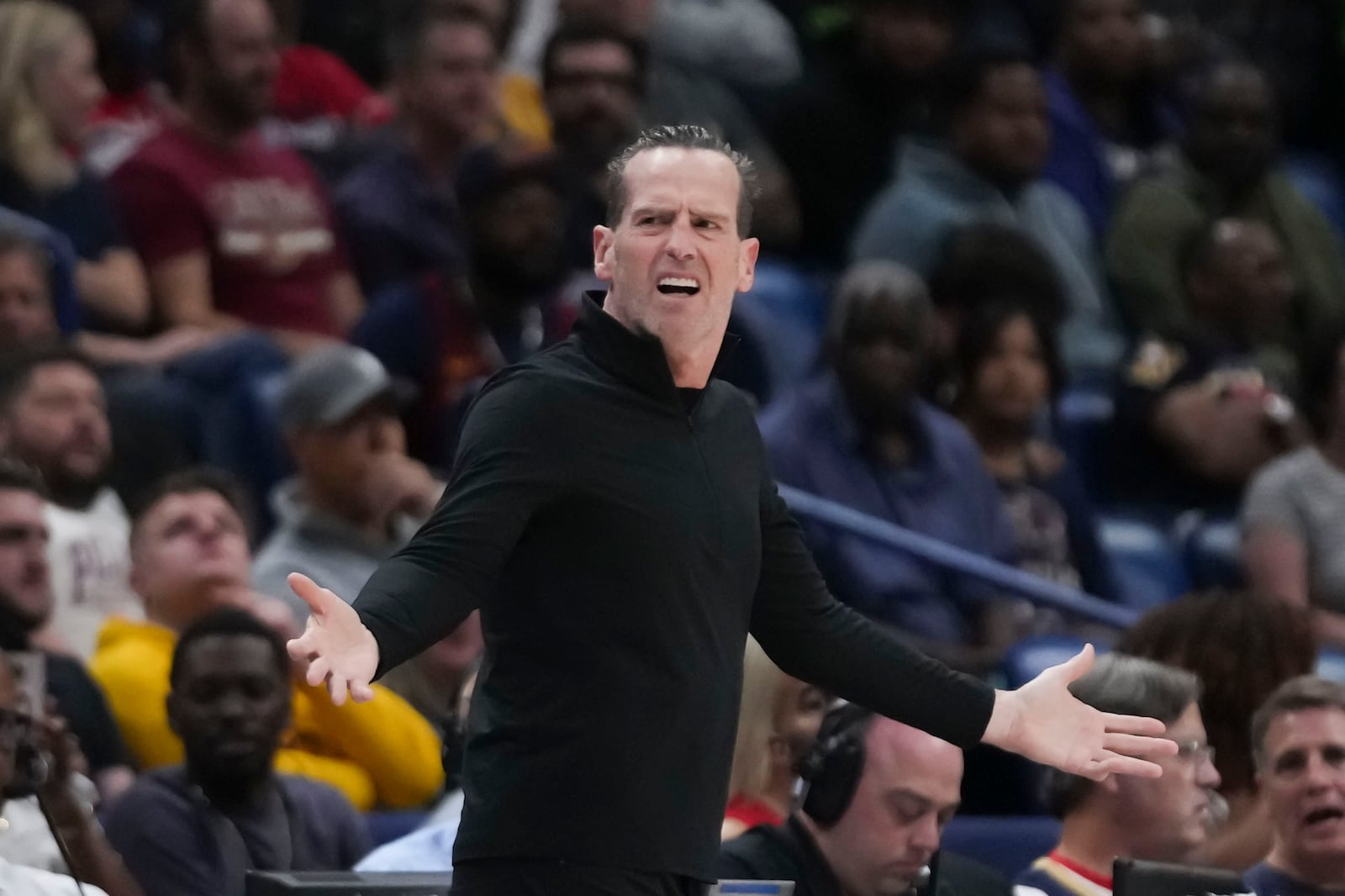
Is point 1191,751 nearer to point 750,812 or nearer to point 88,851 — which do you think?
point 750,812

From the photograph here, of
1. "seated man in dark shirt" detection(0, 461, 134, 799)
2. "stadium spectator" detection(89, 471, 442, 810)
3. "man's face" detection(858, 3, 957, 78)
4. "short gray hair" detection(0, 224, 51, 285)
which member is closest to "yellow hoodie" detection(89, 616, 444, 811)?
"stadium spectator" detection(89, 471, 442, 810)

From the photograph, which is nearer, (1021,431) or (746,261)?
(746,261)

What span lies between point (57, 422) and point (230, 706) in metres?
1.14

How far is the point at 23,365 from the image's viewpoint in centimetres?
480

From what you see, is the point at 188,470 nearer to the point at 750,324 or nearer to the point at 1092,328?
the point at 750,324

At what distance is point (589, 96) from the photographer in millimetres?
6500

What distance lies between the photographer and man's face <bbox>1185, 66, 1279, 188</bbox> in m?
7.46

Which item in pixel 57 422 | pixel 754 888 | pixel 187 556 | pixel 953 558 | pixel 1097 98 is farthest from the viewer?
pixel 1097 98

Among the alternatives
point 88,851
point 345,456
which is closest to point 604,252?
point 88,851

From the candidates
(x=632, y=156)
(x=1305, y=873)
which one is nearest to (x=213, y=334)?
(x=1305, y=873)

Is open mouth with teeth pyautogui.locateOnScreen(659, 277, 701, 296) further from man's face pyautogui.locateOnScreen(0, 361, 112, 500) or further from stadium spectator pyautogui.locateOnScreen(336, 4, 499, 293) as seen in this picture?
stadium spectator pyautogui.locateOnScreen(336, 4, 499, 293)

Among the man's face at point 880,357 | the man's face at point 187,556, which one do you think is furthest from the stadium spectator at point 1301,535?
the man's face at point 187,556

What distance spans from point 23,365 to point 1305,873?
258cm

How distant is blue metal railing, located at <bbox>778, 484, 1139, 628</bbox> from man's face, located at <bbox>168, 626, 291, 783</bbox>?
5.15ft
